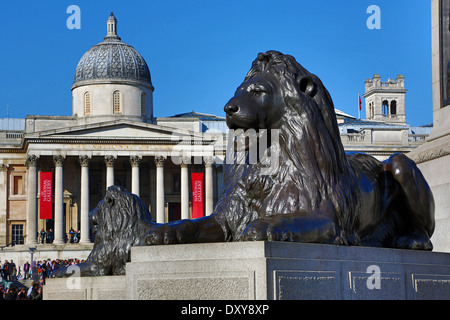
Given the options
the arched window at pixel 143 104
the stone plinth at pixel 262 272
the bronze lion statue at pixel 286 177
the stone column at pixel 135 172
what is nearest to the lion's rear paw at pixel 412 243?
the bronze lion statue at pixel 286 177

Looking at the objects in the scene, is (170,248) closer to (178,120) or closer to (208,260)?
(208,260)

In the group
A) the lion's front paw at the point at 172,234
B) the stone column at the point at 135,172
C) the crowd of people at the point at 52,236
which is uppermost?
the stone column at the point at 135,172

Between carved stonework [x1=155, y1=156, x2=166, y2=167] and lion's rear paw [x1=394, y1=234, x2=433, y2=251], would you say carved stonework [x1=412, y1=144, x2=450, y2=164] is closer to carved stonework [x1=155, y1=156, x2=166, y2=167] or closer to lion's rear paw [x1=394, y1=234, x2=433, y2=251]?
lion's rear paw [x1=394, y1=234, x2=433, y2=251]

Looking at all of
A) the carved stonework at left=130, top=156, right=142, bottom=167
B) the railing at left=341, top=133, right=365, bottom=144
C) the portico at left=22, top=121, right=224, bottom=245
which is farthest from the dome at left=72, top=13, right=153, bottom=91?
the railing at left=341, top=133, right=365, bottom=144

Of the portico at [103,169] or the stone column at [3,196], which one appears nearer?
the portico at [103,169]

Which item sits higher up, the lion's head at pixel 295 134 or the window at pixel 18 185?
the window at pixel 18 185

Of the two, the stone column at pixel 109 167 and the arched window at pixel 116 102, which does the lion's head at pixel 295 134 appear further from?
the arched window at pixel 116 102

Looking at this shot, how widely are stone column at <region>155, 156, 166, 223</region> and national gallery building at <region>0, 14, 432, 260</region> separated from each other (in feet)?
0.21

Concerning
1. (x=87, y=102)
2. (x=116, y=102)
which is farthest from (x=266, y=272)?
(x=87, y=102)

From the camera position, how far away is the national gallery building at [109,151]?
185ft

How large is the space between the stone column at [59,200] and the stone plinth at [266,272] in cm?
5037

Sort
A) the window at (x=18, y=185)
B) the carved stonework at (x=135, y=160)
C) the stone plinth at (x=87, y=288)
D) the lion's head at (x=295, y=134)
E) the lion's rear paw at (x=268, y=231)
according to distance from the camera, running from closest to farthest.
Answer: the lion's rear paw at (x=268, y=231), the lion's head at (x=295, y=134), the stone plinth at (x=87, y=288), the carved stonework at (x=135, y=160), the window at (x=18, y=185)

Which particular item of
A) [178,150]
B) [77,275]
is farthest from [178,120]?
[77,275]

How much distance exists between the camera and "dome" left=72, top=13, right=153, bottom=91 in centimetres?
6144
